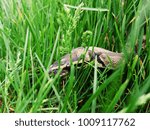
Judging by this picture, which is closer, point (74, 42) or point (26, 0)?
point (74, 42)

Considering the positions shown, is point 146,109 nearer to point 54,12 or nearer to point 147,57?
point 147,57

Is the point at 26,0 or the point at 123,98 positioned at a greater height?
the point at 26,0

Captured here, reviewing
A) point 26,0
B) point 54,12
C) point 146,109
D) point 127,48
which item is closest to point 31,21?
point 54,12

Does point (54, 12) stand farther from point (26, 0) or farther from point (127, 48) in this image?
point (127, 48)

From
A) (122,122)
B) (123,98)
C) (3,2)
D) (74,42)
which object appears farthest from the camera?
(3,2)

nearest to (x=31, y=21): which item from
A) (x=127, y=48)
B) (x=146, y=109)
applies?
(x=127, y=48)

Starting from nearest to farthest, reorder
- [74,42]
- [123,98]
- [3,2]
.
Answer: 1. [123,98]
2. [74,42]
3. [3,2]
